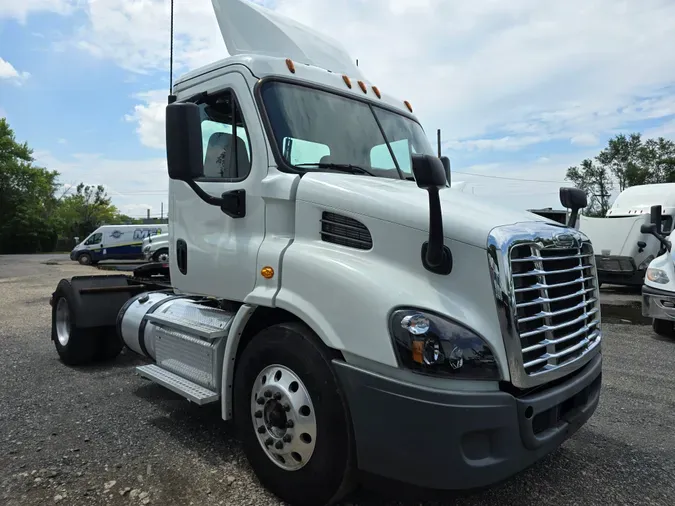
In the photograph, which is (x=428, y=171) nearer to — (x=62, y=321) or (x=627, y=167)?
(x=62, y=321)

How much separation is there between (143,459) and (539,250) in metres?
2.95

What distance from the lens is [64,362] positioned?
607cm

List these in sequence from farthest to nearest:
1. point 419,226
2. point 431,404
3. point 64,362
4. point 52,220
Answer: point 52,220, point 64,362, point 419,226, point 431,404

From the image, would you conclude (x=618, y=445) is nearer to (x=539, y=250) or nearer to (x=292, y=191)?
(x=539, y=250)

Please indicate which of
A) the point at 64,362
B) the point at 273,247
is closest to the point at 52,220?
the point at 64,362

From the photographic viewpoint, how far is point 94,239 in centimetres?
2875

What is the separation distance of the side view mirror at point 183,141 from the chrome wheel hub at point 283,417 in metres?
1.31

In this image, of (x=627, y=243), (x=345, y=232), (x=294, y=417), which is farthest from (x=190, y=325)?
(x=627, y=243)

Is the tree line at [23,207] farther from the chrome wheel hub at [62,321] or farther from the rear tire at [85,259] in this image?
the chrome wheel hub at [62,321]

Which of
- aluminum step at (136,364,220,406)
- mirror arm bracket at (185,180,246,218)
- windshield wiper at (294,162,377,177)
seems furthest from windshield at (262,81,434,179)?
aluminum step at (136,364,220,406)

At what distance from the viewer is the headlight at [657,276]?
302 inches

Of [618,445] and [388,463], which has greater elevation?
[388,463]

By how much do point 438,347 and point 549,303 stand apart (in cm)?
72

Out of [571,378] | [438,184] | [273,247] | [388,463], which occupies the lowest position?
[388,463]
